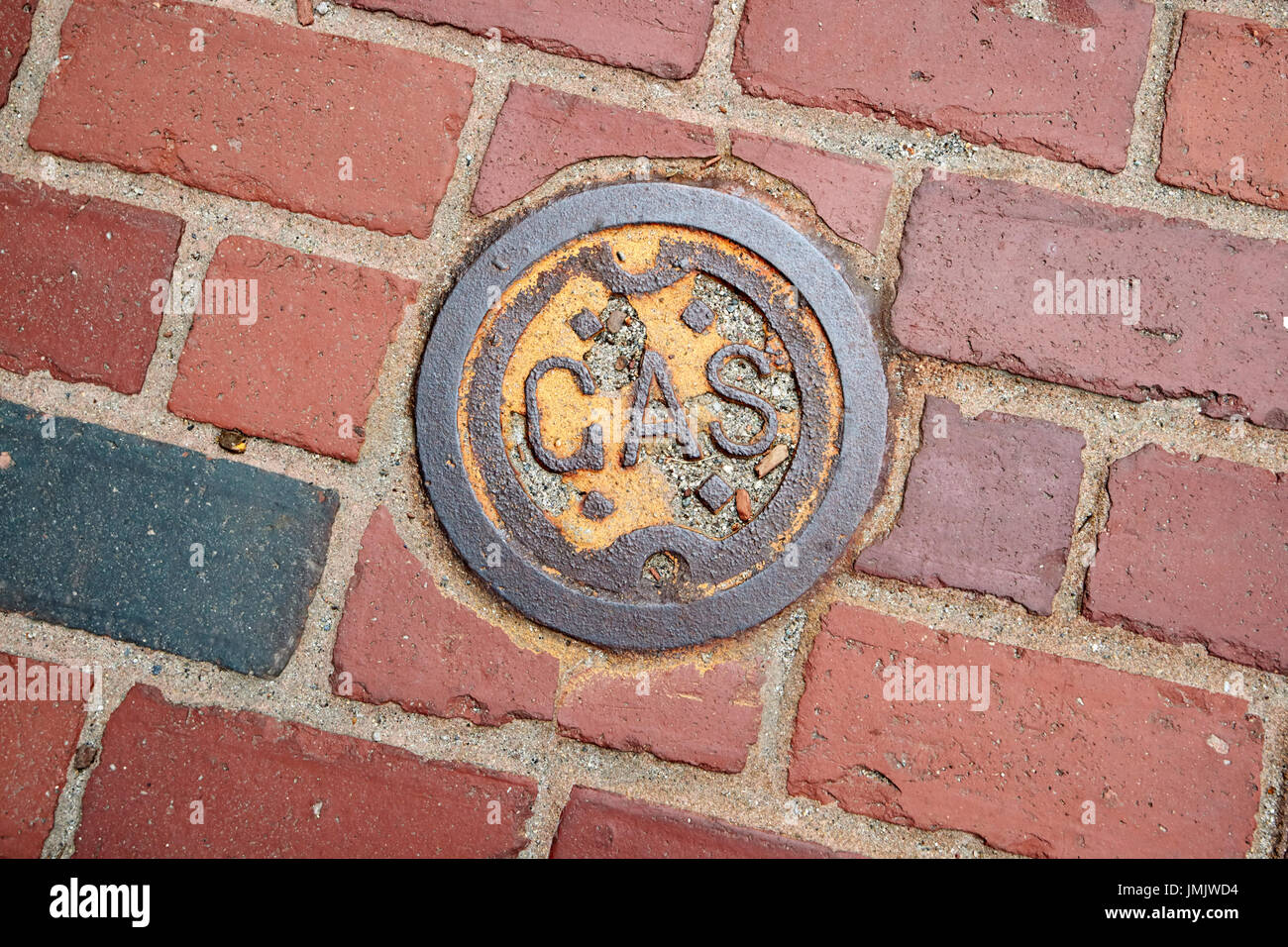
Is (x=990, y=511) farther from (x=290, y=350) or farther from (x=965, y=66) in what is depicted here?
(x=290, y=350)

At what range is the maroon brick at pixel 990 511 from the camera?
3.97 ft

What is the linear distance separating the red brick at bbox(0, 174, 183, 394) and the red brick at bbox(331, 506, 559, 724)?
0.43m

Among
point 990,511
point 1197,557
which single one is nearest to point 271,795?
point 990,511

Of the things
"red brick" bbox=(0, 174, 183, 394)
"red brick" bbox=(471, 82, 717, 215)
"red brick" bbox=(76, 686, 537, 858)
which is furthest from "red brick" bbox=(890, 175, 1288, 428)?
"red brick" bbox=(0, 174, 183, 394)

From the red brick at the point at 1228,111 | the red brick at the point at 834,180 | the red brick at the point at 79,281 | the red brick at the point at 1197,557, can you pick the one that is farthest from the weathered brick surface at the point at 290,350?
the red brick at the point at 1228,111

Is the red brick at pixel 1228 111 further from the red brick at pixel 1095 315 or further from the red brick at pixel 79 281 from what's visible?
the red brick at pixel 79 281

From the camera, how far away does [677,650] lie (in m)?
1.22

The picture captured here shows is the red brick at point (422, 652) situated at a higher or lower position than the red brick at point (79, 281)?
lower

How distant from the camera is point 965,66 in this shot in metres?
1.26

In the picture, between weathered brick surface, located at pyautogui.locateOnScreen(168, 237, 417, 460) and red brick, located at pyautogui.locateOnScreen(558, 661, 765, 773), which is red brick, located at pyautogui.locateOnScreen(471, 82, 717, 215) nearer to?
weathered brick surface, located at pyautogui.locateOnScreen(168, 237, 417, 460)

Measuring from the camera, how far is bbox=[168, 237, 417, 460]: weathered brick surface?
1.20m

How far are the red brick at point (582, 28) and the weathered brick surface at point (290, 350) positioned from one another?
0.41 metres
